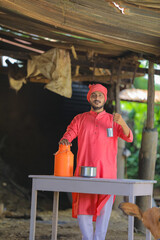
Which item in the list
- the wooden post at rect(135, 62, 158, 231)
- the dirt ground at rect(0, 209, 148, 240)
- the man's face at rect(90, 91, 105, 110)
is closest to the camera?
the man's face at rect(90, 91, 105, 110)

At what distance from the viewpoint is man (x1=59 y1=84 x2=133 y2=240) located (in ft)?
13.2

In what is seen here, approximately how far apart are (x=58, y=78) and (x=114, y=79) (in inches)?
63.7

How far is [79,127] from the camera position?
14.1 ft

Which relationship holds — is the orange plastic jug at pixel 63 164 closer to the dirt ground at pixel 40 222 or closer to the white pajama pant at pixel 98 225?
the white pajama pant at pixel 98 225

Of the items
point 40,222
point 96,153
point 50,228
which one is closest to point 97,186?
point 96,153

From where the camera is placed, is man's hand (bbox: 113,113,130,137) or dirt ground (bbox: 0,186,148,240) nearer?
man's hand (bbox: 113,113,130,137)

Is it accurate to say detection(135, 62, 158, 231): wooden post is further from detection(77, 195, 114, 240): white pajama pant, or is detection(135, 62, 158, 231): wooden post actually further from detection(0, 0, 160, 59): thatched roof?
detection(77, 195, 114, 240): white pajama pant

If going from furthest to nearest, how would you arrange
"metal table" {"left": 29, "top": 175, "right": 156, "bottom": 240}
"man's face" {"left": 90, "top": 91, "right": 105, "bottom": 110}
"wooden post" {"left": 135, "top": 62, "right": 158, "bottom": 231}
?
"wooden post" {"left": 135, "top": 62, "right": 158, "bottom": 231} < "man's face" {"left": 90, "top": 91, "right": 105, "bottom": 110} < "metal table" {"left": 29, "top": 175, "right": 156, "bottom": 240}

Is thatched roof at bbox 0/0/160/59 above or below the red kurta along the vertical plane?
above

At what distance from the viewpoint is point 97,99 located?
13.9 feet

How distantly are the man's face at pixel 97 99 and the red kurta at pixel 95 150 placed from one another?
82 millimetres

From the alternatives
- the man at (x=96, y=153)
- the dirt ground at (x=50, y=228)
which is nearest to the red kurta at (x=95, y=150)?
the man at (x=96, y=153)

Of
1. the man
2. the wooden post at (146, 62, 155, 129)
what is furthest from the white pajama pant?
the wooden post at (146, 62, 155, 129)

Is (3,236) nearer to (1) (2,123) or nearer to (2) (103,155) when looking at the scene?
(2) (103,155)
